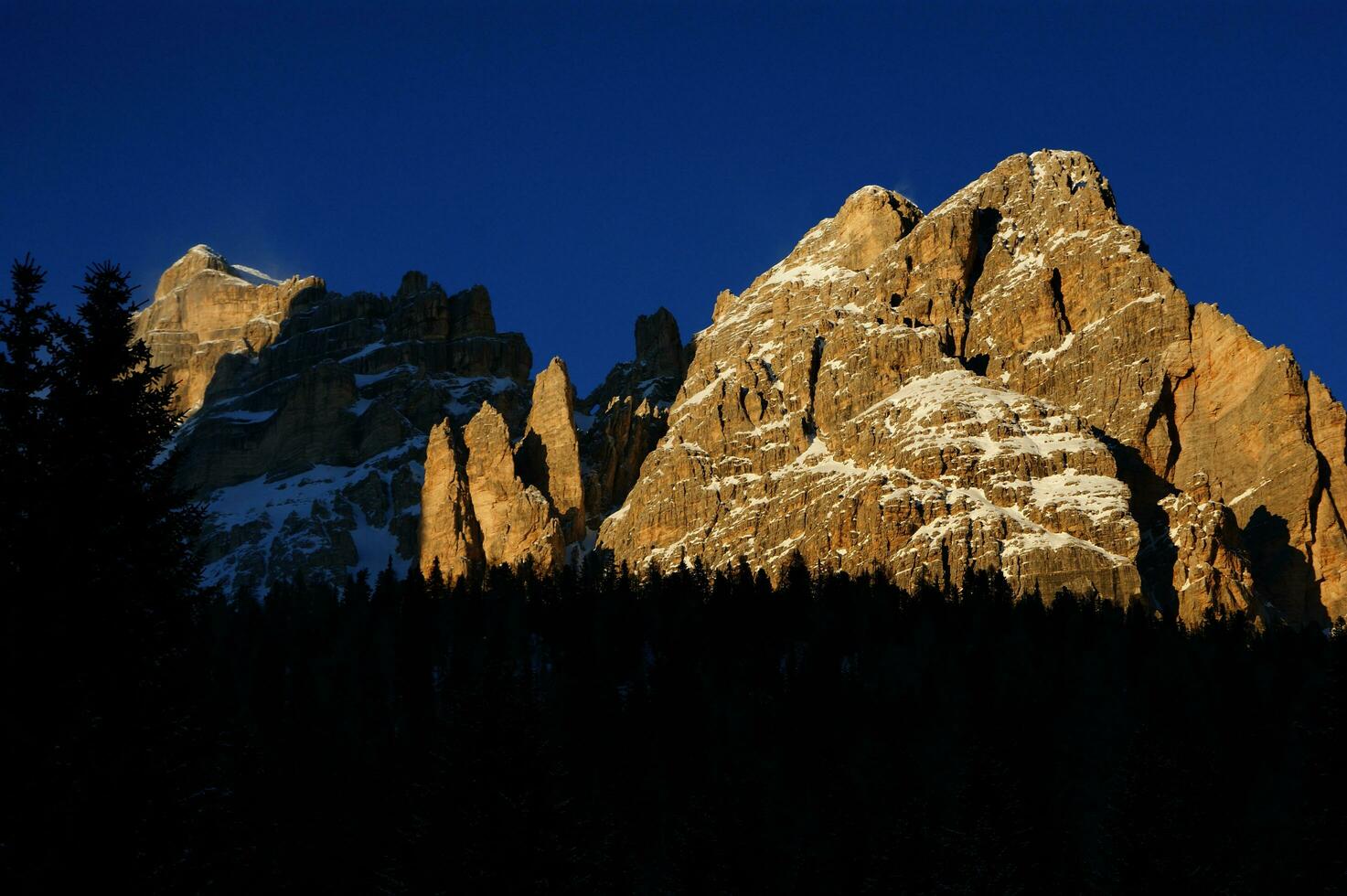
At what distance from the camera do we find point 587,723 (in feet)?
306

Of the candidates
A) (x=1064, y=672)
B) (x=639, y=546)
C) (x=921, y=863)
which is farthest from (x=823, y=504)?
(x=921, y=863)

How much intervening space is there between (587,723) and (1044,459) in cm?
8936

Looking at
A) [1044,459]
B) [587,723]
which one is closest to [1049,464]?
[1044,459]

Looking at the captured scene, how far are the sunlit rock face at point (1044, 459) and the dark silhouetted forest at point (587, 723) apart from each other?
16.2 meters

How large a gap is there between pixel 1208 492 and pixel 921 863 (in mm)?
111531

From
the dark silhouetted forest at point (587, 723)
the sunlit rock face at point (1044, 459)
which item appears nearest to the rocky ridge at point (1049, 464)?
the sunlit rock face at point (1044, 459)

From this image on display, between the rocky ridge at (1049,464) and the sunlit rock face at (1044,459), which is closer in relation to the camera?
the rocky ridge at (1049,464)

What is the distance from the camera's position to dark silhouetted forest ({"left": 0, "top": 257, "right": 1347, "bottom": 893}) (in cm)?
2800

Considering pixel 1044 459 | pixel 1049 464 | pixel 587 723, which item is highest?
pixel 1044 459

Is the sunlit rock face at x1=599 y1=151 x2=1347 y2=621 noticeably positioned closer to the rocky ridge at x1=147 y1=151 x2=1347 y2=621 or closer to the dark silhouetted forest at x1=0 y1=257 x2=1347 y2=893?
the rocky ridge at x1=147 y1=151 x2=1347 y2=621

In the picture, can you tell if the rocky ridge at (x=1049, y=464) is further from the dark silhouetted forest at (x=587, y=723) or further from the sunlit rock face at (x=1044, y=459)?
the dark silhouetted forest at (x=587, y=723)

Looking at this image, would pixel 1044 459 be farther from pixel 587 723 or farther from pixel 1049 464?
pixel 587 723

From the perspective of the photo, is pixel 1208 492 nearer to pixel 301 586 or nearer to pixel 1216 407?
pixel 1216 407

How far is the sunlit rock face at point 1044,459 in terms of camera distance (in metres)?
157
